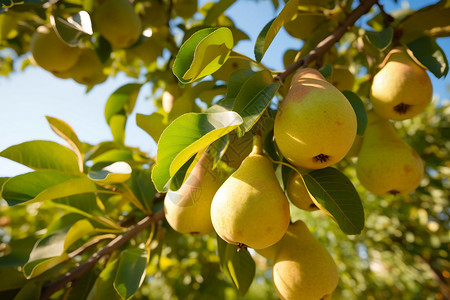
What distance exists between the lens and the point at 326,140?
67 centimetres

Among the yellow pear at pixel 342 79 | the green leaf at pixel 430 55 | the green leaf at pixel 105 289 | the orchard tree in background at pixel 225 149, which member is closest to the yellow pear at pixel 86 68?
the orchard tree in background at pixel 225 149

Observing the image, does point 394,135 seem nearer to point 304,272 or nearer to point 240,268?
point 304,272

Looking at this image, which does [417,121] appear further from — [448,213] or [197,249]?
[197,249]

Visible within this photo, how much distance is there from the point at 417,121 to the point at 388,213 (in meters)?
0.89

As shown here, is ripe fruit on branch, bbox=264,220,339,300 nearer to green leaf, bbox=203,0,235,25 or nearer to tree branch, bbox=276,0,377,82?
tree branch, bbox=276,0,377,82

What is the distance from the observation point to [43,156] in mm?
1048

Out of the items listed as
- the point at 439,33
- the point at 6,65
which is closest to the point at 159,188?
the point at 439,33

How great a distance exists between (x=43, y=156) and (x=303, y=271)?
2.97 ft

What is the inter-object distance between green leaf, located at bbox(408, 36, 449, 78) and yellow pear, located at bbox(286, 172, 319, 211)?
570mm

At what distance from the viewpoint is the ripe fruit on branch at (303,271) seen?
0.81 m

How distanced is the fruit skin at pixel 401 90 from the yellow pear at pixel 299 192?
1.26ft

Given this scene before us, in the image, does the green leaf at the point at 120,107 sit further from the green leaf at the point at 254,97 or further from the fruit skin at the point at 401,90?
the fruit skin at the point at 401,90

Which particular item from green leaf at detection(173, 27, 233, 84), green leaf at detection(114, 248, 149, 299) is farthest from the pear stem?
green leaf at detection(114, 248, 149, 299)

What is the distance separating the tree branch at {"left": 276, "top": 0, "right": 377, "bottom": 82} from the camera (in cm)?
97
